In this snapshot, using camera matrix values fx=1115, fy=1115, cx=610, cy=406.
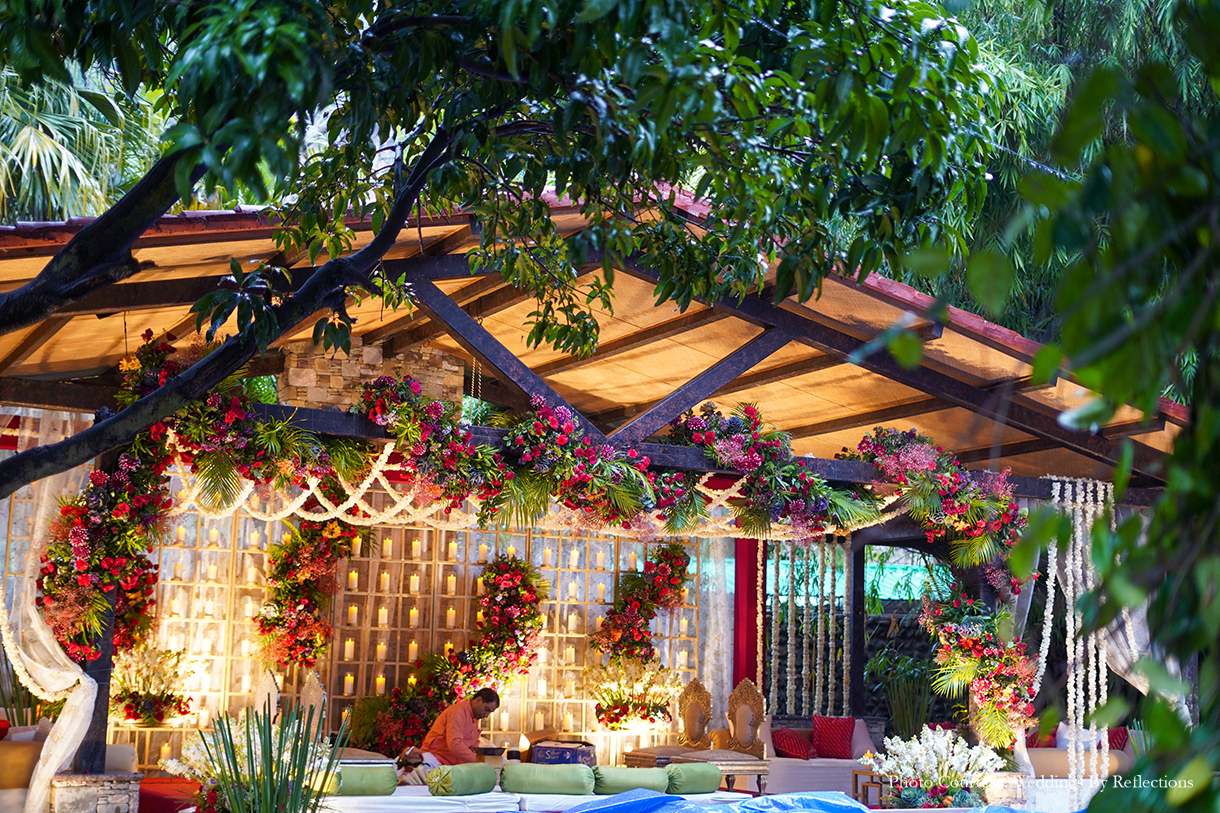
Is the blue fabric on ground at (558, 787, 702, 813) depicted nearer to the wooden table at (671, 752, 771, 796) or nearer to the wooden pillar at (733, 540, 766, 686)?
the wooden table at (671, 752, 771, 796)

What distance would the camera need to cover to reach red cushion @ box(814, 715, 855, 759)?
1146 centimetres

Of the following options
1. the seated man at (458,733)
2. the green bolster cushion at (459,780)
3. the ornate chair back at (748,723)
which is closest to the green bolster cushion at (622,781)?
the green bolster cushion at (459,780)

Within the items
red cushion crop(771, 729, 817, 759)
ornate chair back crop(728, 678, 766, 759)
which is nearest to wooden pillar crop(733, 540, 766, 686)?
red cushion crop(771, 729, 817, 759)

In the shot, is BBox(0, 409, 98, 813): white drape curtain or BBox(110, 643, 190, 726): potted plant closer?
BBox(0, 409, 98, 813): white drape curtain

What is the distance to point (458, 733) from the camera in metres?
8.86

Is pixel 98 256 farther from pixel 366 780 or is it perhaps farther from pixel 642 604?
pixel 642 604

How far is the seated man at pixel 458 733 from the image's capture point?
8.71m

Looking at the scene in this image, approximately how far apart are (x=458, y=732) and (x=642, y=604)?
3603 millimetres

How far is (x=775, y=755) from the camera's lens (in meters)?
11.5

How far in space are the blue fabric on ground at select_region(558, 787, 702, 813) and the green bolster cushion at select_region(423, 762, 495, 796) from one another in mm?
682

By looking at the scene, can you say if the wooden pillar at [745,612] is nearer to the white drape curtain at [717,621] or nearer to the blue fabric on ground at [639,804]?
the white drape curtain at [717,621]

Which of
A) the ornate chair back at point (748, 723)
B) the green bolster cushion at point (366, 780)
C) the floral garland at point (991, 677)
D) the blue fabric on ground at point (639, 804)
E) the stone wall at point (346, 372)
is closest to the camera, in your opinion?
the blue fabric on ground at point (639, 804)

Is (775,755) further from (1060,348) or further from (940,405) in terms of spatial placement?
(1060,348)

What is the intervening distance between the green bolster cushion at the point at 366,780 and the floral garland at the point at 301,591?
3903mm
